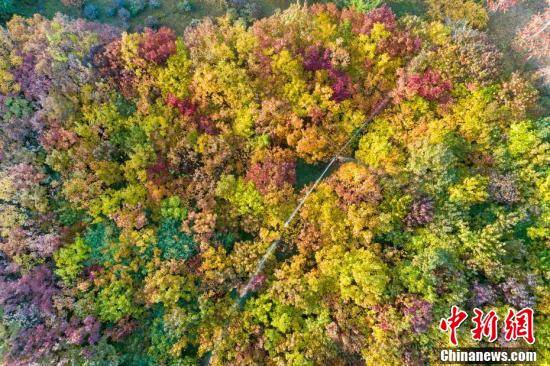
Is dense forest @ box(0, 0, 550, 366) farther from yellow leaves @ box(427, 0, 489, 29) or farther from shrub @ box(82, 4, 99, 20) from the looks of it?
shrub @ box(82, 4, 99, 20)

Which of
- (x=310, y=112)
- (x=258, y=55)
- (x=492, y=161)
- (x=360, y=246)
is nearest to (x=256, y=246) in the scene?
(x=360, y=246)

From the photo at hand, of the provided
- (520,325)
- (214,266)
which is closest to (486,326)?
(520,325)

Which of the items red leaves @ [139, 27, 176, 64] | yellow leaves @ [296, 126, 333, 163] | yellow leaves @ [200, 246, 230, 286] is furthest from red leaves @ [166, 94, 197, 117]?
yellow leaves @ [200, 246, 230, 286]

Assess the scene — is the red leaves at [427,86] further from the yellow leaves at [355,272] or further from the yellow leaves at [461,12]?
the yellow leaves at [355,272]

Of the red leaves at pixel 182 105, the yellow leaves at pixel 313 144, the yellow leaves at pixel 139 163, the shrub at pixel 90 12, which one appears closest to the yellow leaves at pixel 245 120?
the red leaves at pixel 182 105

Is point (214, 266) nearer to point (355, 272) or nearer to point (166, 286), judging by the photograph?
point (166, 286)
